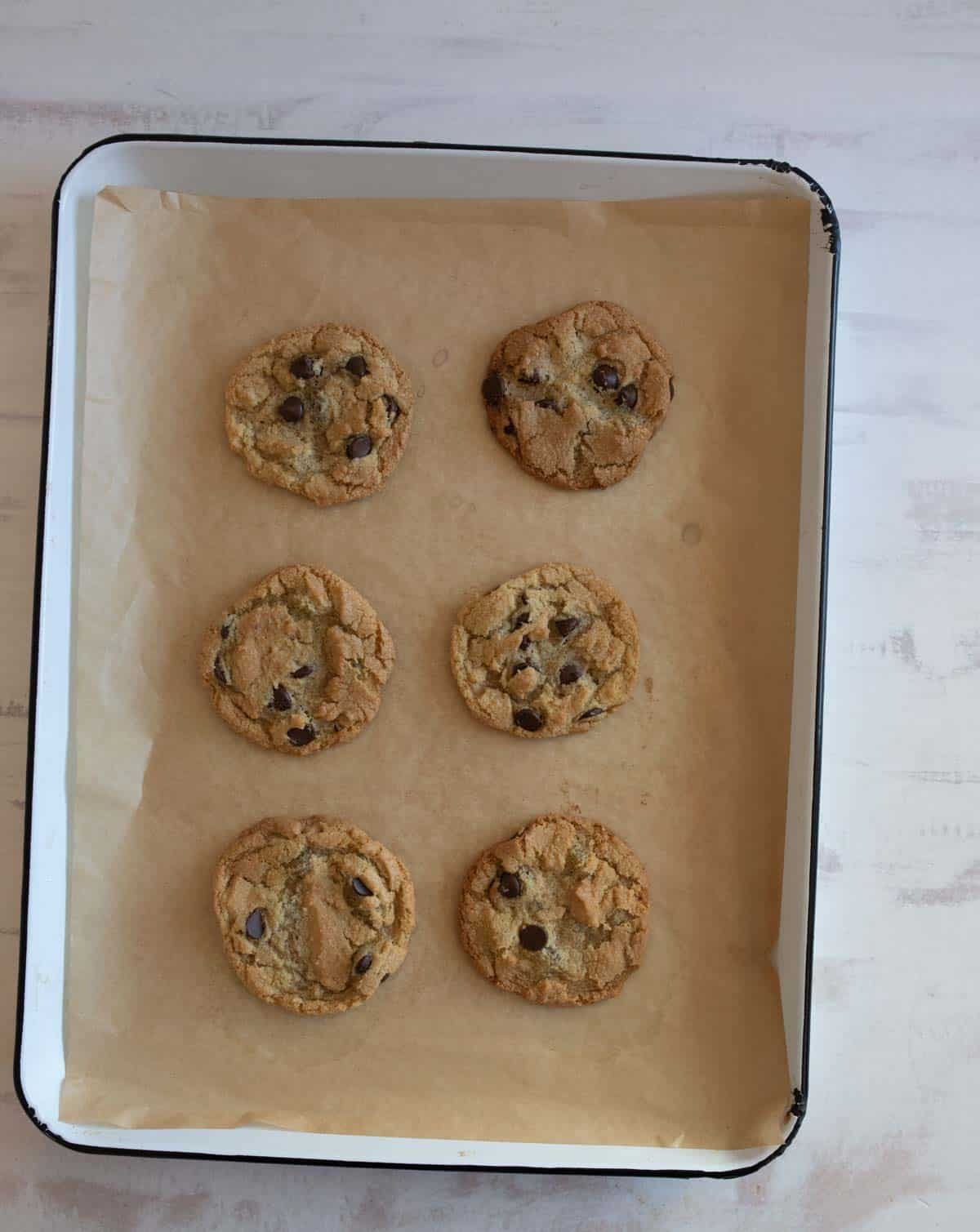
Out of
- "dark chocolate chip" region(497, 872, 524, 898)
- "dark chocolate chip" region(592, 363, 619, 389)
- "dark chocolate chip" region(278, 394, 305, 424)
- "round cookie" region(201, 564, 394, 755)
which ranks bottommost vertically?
"dark chocolate chip" region(497, 872, 524, 898)

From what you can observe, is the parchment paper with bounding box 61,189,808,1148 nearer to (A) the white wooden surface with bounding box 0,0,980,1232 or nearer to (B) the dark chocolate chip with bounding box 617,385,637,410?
(B) the dark chocolate chip with bounding box 617,385,637,410

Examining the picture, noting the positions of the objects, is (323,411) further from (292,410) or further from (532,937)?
(532,937)

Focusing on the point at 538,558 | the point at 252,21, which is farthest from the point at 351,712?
the point at 252,21

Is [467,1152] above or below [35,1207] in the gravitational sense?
above

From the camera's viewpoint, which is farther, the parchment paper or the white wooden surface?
the white wooden surface

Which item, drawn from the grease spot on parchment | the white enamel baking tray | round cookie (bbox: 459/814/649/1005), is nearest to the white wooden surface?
the white enamel baking tray

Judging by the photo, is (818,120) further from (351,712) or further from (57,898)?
(57,898)
